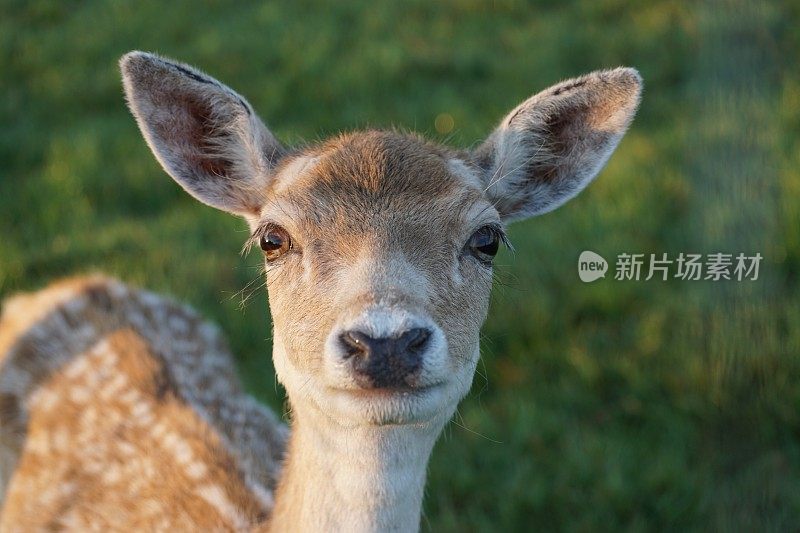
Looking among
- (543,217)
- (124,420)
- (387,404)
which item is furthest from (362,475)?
(543,217)

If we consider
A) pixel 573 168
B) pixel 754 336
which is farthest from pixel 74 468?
pixel 754 336

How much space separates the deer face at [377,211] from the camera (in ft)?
8.11

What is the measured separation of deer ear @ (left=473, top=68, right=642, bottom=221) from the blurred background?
0.96 feet

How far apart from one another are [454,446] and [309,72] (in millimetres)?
3697

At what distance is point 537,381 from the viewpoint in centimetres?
483

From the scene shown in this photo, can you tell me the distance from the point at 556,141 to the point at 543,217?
99.1 inches

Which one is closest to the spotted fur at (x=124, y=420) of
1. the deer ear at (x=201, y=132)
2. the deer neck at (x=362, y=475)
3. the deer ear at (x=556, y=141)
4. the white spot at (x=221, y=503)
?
the white spot at (x=221, y=503)

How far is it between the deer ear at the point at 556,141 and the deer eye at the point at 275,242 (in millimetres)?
698

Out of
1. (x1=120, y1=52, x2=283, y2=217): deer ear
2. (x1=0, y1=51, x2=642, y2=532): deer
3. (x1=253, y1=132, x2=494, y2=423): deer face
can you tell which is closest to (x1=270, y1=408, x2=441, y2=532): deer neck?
(x1=0, y1=51, x2=642, y2=532): deer

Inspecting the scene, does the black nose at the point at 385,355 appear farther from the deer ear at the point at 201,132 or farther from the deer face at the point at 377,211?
the deer ear at the point at 201,132

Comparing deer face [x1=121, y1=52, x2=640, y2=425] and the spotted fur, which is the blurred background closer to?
deer face [x1=121, y1=52, x2=640, y2=425]

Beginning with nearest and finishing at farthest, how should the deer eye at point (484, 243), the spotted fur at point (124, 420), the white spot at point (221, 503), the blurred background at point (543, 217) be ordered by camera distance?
the deer eye at point (484, 243), the white spot at point (221, 503), the spotted fur at point (124, 420), the blurred background at point (543, 217)

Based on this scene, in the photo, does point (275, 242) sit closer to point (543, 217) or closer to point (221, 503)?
point (221, 503)

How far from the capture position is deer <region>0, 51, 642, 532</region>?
8.18 ft
